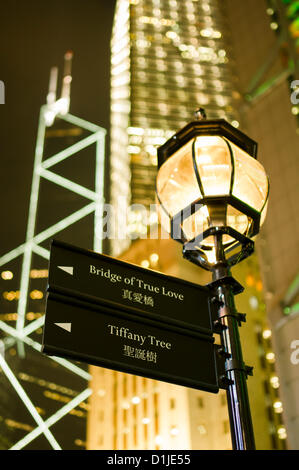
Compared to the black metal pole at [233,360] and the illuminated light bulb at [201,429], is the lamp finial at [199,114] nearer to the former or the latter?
the black metal pole at [233,360]

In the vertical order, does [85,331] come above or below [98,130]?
below

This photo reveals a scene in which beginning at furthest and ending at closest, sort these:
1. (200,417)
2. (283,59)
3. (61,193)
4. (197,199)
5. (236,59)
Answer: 1. (200,417)
2. (61,193)
3. (236,59)
4. (283,59)
5. (197,199)

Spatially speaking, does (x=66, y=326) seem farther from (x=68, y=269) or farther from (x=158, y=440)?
(x=158, y=440)

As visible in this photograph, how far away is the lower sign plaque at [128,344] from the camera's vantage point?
2.21 m

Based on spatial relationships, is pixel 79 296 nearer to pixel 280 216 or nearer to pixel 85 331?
pixel 85 331

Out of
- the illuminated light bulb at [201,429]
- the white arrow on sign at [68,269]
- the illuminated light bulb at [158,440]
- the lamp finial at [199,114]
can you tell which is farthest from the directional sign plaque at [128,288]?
the illuminated light bulb at [158,440]

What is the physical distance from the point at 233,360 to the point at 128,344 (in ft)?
1.64

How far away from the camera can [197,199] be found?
2.61m

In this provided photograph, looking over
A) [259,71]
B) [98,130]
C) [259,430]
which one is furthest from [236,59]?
[259,430]

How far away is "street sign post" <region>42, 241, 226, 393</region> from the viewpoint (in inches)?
89.0

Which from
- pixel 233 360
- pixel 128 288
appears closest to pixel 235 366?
pixel 233 360

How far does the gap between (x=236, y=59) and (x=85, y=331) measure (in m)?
15.9

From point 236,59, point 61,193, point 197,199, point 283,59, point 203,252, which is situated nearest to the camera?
point 197,199

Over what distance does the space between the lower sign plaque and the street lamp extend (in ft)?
0.46
